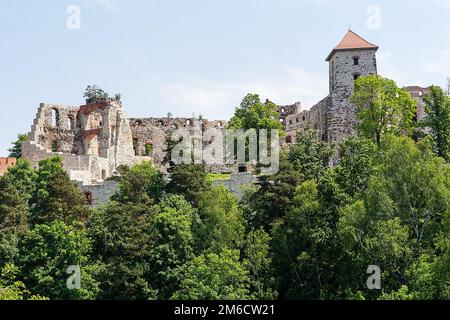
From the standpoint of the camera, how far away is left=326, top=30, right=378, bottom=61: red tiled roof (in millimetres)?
56903

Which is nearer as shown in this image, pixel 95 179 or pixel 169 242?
pixel 169 242

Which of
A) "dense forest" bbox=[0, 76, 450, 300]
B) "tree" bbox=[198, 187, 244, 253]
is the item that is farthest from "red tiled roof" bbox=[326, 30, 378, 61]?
"tree" bbox=[198, 187, 244, 253]

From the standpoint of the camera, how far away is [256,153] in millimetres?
54062

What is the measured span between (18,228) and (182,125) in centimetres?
2821

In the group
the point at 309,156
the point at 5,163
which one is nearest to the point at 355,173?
the point at 309,156

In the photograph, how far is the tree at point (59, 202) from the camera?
133 ft

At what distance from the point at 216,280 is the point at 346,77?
27.4 metres

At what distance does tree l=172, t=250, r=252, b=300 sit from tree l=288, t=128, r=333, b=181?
8.68 m

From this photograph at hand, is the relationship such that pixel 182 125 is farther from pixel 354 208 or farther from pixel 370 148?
pixel 354 208

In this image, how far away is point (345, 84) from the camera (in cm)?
5684

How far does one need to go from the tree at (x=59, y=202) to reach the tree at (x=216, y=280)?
8.85 meters

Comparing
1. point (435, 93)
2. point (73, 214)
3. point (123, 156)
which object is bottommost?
point (73, 214)
